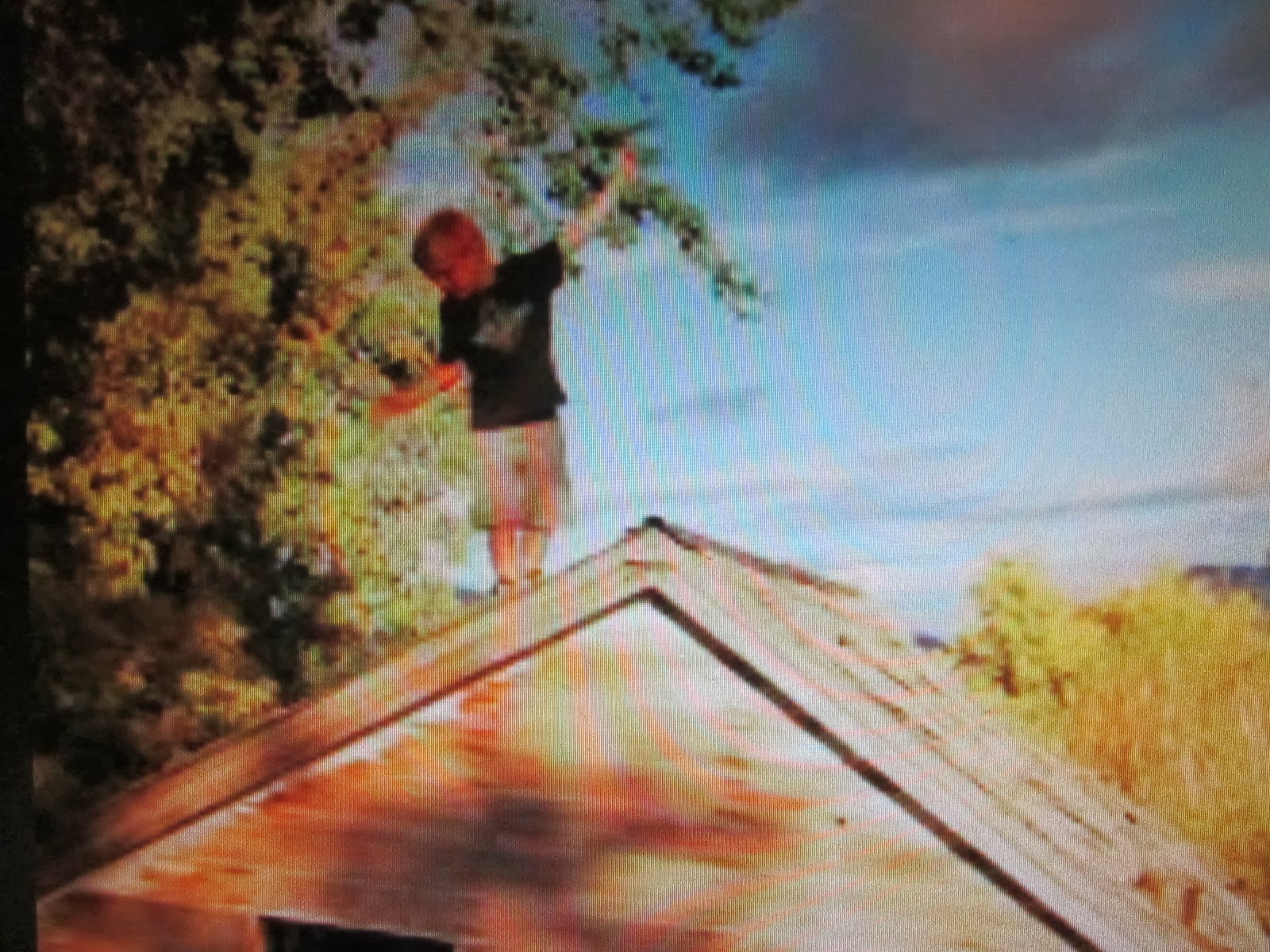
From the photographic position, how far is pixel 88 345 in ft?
7.73

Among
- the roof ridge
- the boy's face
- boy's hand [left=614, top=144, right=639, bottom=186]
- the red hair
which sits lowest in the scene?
the roof ridge

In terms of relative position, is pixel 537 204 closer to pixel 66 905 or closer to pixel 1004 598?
pixel 1004 598

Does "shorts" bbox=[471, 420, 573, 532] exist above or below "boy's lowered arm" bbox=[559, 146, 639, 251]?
below

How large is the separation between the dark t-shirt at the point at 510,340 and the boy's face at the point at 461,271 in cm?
1

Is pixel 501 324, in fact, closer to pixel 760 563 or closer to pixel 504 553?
pixel 504 553

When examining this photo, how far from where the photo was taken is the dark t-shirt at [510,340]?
210 cm

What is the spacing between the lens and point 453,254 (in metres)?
2.19

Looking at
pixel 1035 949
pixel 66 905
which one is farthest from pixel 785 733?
pixel 66 905

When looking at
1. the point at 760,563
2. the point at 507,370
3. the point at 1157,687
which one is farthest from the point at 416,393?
the point at 1157,687

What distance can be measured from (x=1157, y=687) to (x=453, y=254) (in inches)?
47.3

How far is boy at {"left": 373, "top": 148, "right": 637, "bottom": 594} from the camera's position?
Result: 6.82 ft

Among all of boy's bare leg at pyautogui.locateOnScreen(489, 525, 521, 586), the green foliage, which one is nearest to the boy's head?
boy's bare leg at pyautogui.locateOnScreen(489, 525, 521, 586)

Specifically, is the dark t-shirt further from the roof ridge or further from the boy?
the roof ridge

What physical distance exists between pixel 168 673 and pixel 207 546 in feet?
0.75
